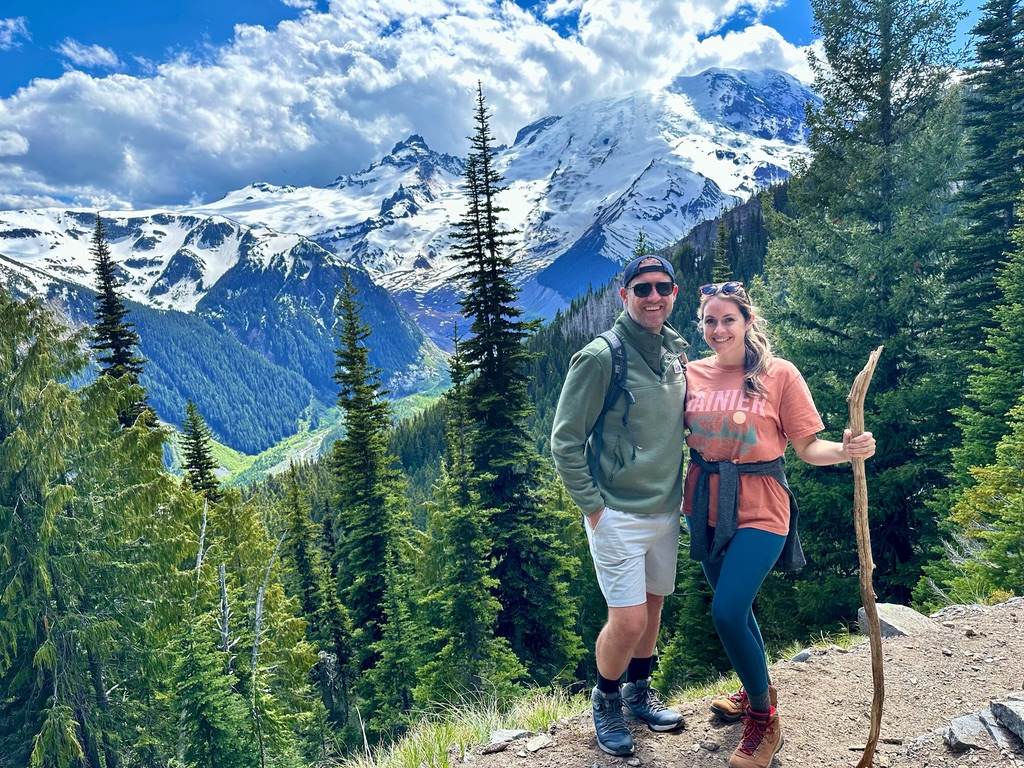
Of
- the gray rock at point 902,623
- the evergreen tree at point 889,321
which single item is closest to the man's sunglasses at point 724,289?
the gray rock at point 902,623

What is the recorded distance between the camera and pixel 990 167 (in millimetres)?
19391

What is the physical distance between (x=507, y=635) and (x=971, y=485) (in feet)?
39.2

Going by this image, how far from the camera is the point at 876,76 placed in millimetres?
12250

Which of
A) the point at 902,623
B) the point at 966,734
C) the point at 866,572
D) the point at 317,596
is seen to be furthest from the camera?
the point at 317,596

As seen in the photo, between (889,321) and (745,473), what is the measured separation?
29.5ft

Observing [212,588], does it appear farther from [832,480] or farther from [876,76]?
[876,76]

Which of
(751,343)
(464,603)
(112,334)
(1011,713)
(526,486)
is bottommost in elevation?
(464,603)

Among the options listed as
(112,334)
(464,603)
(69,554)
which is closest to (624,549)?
(69,554)

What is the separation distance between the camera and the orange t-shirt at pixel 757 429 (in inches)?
133

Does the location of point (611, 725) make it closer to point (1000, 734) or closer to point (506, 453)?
point (1000, 734)

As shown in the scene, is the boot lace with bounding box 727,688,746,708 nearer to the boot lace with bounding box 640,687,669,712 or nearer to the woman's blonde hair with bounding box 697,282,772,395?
the boot lace with bounding box 640,687,669,712

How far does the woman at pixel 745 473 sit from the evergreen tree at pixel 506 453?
1226 cm

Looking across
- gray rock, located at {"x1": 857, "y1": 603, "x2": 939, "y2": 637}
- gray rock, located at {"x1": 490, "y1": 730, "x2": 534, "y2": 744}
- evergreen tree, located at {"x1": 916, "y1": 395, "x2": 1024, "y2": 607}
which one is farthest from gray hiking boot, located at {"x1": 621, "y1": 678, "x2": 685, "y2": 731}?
evergreen tree, located at {"x1": 916, "y1": 395, "x2": 1024, "y2": 607}

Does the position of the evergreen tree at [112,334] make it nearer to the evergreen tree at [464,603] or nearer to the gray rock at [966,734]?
the evergreen tree at [464,603]
